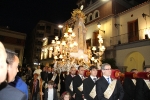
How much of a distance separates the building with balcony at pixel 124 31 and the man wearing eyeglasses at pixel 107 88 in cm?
904

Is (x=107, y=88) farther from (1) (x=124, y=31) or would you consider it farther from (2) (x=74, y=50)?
(1) (x=124, y=31)

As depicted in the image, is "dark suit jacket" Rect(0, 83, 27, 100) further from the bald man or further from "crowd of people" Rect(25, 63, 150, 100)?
"crowd of people" Rect(25, 63, 150, 100)

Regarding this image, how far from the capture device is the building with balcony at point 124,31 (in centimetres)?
1456

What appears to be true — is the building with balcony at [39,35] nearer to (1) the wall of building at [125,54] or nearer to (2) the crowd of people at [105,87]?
(1) the wall of building at [125,54]

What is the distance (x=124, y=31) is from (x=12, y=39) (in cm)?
2834

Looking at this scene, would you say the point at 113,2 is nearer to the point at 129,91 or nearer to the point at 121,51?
the point at 121,51

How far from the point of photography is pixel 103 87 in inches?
145

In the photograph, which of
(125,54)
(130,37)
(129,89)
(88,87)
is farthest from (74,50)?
(130,37)

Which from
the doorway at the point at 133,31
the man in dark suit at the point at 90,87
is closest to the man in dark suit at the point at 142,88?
the man in dark suit at the point at 90,87

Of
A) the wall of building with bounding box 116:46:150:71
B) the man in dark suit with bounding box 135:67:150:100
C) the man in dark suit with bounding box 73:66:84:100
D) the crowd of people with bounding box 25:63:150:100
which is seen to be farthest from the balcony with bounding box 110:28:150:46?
the man in dark suit with bounding box 73:66:84:100

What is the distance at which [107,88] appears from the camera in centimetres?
365

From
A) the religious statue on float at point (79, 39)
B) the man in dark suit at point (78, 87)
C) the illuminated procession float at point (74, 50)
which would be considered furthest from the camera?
the religious statue on float at point (79, 39)

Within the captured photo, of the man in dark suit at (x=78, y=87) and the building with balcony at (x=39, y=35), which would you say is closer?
the man in dark suit at (x=78, y=87)

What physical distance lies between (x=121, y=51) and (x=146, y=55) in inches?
119
